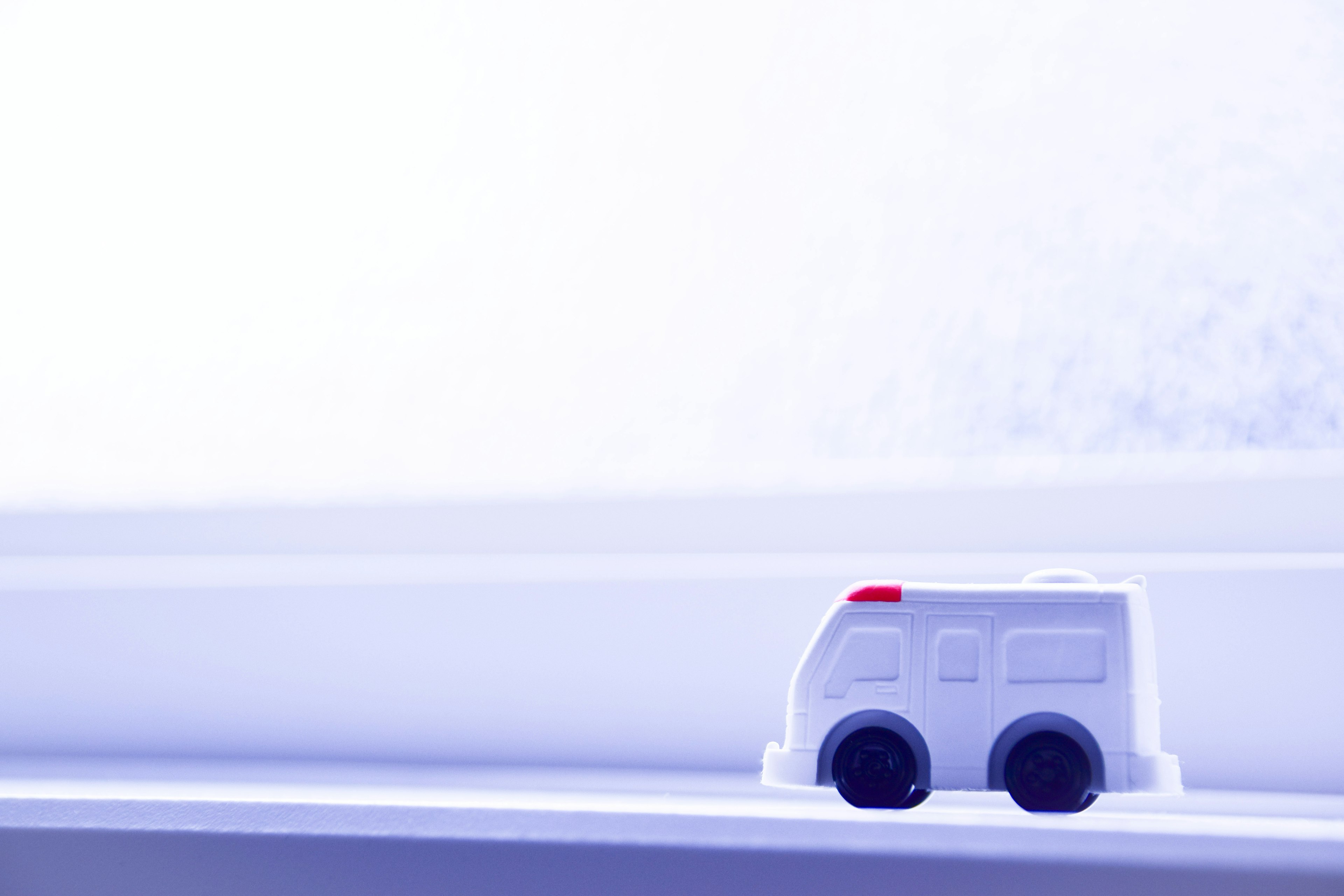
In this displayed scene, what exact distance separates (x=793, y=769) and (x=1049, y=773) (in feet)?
0.41

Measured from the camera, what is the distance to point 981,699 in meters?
0.46

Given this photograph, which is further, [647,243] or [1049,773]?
[647,243]

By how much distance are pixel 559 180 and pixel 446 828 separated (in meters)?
0.56

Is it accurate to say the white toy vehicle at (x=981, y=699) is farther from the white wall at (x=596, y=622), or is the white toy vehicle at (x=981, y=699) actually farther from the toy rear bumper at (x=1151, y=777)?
the white wall at (x=596, y=622)

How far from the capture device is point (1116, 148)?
749 mm

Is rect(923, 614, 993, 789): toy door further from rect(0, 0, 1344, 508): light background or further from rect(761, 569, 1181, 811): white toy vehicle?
rect(0, 0, 1344, 508): light background

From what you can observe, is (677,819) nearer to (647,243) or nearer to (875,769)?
(875,769)

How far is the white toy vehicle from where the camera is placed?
0.45 metres

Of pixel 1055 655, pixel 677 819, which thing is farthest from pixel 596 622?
pixel 1055 655

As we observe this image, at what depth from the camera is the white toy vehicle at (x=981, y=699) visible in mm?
450

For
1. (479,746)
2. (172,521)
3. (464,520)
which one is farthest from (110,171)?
(479,746)

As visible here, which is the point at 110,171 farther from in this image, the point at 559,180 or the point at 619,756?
the point at 619,756

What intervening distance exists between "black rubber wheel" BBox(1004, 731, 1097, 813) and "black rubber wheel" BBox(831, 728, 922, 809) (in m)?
0.05

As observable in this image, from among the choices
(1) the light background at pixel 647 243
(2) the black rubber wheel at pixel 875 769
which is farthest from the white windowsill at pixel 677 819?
(1) the light background at pixel 647 243
